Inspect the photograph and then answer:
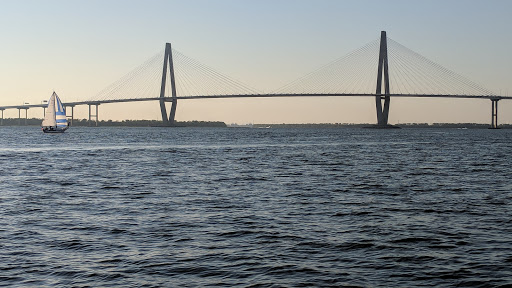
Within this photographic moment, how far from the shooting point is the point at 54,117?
3935 inches

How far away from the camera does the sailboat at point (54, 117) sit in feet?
319

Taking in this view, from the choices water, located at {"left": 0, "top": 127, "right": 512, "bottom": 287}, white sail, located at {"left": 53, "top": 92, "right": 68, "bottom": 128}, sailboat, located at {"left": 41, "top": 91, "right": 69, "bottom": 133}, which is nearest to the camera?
water, located at {"left": 0, "top": 127, "right": 512, "bottom": 287}

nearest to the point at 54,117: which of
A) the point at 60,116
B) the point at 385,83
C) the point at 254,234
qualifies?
the point at 60,116

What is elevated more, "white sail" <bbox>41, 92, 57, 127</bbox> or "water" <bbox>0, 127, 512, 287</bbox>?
"white sail" <bbox>41, 92, 57, 127</bbox>

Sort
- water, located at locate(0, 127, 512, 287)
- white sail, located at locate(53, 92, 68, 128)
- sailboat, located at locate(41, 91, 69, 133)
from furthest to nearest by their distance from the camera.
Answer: white sail, located at locate(53, 92, 68, 128) < sailboat, located at locate(41, 91, 69, 133) < water, located at locate(0, 127, 512, 287)

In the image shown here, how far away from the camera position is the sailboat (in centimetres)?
9725

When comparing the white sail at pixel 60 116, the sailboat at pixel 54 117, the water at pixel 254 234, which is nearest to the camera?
the water at pixel 254 234

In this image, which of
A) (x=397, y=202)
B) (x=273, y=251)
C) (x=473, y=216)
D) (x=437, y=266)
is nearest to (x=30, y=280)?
(x=273, y=251)

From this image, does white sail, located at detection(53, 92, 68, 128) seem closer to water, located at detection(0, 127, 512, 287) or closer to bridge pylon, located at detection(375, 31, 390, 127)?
bridge pylon, located at detection(375, 31, 390, 127)

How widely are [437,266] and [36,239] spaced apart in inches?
270

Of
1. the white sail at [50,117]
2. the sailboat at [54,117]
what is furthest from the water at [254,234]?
the white sail at [50,117]

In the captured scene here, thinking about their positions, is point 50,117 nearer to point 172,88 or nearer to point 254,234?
point 172,88

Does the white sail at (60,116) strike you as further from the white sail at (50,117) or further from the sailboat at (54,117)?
the white sail at (50,117)

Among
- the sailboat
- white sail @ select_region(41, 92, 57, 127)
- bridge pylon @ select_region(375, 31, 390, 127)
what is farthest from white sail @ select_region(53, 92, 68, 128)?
bridge pylon @ select_region(375, 31, 390, 127)
